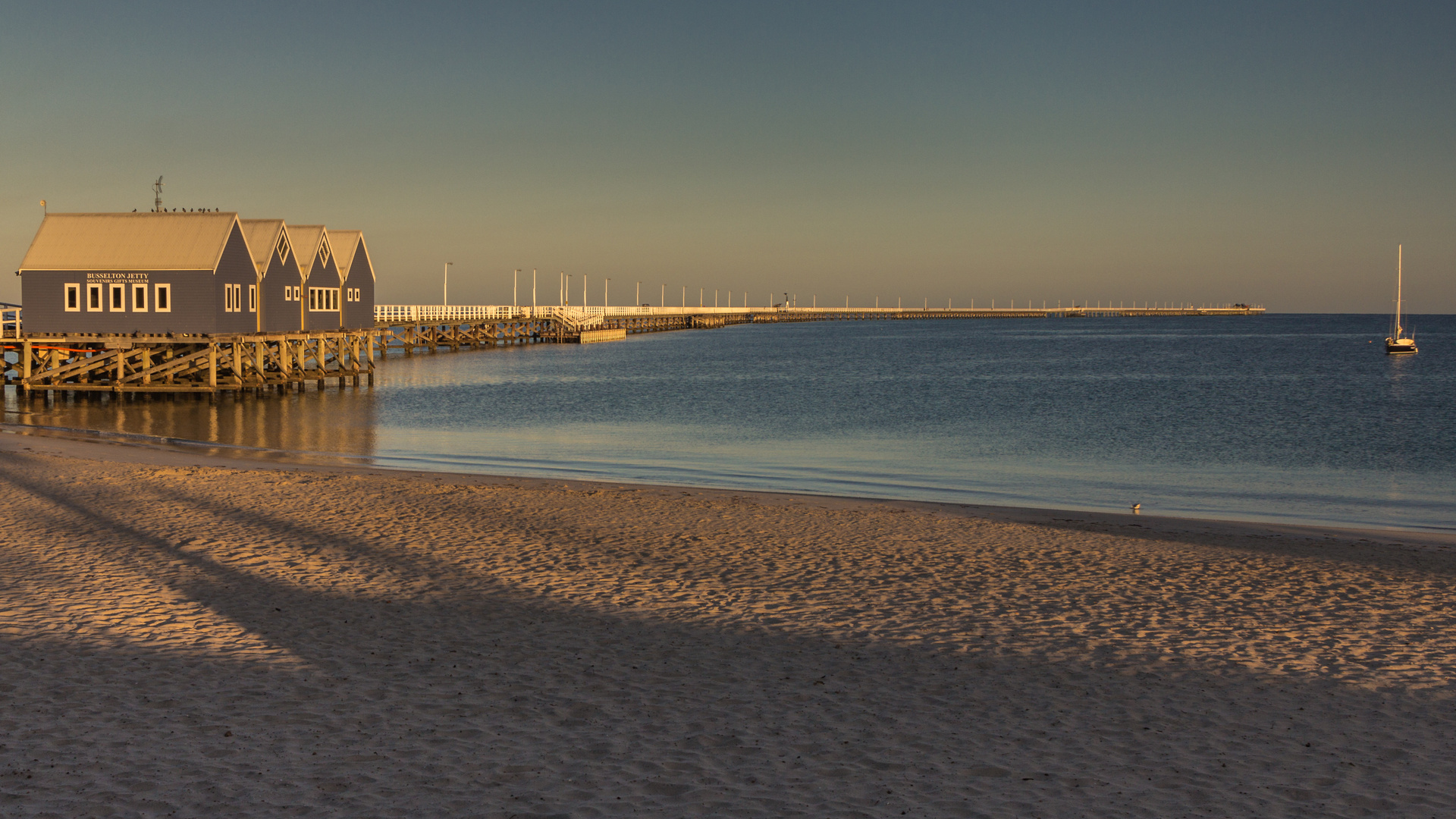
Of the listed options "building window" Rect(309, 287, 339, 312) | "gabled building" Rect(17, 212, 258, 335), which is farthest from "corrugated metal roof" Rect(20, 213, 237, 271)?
"building window" Rect(309, 287, 339, 312)

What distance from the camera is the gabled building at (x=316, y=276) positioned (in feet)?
153

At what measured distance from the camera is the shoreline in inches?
597

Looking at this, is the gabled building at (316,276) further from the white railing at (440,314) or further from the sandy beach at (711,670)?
the sandy beach at (711,670)

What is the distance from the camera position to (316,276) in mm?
48250

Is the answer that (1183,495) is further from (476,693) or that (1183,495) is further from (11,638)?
(11,638)

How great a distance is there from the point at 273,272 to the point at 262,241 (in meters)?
1.49

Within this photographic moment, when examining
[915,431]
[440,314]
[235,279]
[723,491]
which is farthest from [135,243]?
[440,314]

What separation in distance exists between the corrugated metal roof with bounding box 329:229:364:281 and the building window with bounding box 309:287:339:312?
1528 mm

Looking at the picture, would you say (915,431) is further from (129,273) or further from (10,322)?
(10,322)

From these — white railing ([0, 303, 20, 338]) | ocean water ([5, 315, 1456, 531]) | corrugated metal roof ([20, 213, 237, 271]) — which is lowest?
ocean water ([5, 315, 1456, 531])

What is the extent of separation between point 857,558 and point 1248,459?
17.0 m

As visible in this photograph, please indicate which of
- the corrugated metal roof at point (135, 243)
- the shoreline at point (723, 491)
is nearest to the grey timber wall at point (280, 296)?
the corrugated metal roof at point (135, 243)

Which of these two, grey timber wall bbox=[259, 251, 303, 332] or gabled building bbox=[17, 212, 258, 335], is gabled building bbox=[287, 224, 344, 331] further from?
gabled building bbox=[17, 212, 258, 335]

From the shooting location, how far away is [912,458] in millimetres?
25266
